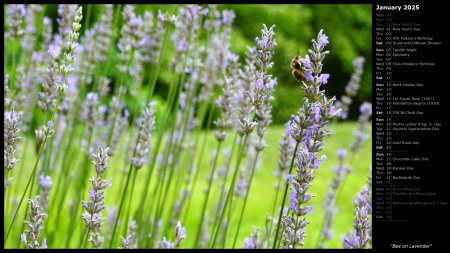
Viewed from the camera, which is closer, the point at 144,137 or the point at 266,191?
the point at 144,137

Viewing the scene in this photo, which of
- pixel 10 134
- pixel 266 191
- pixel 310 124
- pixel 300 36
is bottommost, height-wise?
pixel 266 191

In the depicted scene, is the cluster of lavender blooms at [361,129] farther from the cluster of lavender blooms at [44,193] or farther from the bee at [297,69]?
the cluster of lavender blooms at [44,193]

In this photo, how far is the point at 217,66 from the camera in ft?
7.95

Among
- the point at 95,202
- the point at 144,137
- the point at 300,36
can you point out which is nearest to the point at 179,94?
the point at 144,137

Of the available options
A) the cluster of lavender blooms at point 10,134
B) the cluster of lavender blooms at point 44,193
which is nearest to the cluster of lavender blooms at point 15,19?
the cluster of lavender blooms at point 44,193

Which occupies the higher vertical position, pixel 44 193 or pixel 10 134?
pixel 10 134

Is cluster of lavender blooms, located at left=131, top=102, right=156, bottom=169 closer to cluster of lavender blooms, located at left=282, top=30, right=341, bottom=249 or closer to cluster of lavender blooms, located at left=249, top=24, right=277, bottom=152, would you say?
cluster of lavender blooms, located at left=249, top=24, right=277, bottom=152

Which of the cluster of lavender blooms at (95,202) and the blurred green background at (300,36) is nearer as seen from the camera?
the cluster of lavender blooms at (95,202)

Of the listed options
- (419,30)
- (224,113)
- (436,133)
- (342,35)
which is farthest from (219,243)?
(342,35)

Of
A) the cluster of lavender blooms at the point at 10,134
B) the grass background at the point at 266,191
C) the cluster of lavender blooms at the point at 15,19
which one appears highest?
the cluster of lavender blooms at the point at 15,19
